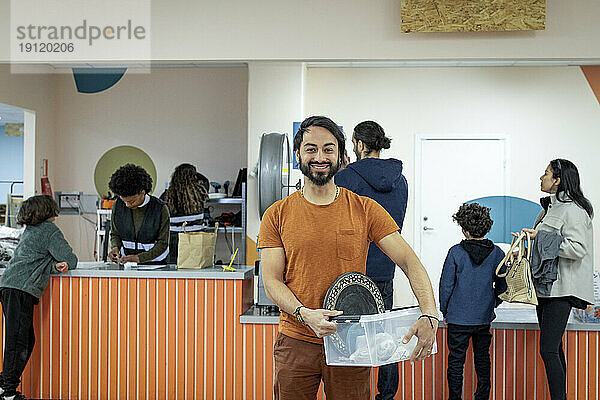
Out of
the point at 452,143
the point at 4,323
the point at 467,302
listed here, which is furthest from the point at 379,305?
the point at 452,143

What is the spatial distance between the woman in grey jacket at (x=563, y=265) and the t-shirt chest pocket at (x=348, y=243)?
1.71m

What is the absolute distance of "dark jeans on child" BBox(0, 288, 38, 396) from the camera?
12.6 feet

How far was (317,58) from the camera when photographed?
393 centimetres

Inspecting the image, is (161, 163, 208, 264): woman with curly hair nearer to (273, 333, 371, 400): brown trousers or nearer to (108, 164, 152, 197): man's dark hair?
(108, 164, 152, 197): man's dark hair

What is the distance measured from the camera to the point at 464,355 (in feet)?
11.8

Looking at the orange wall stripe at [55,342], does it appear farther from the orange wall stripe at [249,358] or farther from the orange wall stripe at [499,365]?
the orange wall stripe at [499,365]

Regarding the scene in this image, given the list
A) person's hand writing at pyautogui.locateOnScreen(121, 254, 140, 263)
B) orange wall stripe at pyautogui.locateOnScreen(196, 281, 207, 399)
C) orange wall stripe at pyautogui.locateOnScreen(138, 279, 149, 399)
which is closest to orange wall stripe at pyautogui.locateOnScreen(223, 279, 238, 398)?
orange wall stripe at pyautogui.locateOnScreen(196, 281, 207, 399)

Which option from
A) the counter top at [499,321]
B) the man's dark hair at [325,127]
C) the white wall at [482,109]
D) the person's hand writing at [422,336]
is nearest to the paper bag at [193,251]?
the counter top at [499,321]

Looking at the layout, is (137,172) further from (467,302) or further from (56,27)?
(467,302)

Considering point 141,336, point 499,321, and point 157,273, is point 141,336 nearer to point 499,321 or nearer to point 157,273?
point 157,273

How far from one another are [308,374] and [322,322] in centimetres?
32

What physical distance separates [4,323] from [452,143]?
4902 millimetres

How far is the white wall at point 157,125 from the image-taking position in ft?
25.9

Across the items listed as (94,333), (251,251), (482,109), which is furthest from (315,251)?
(482,109)
